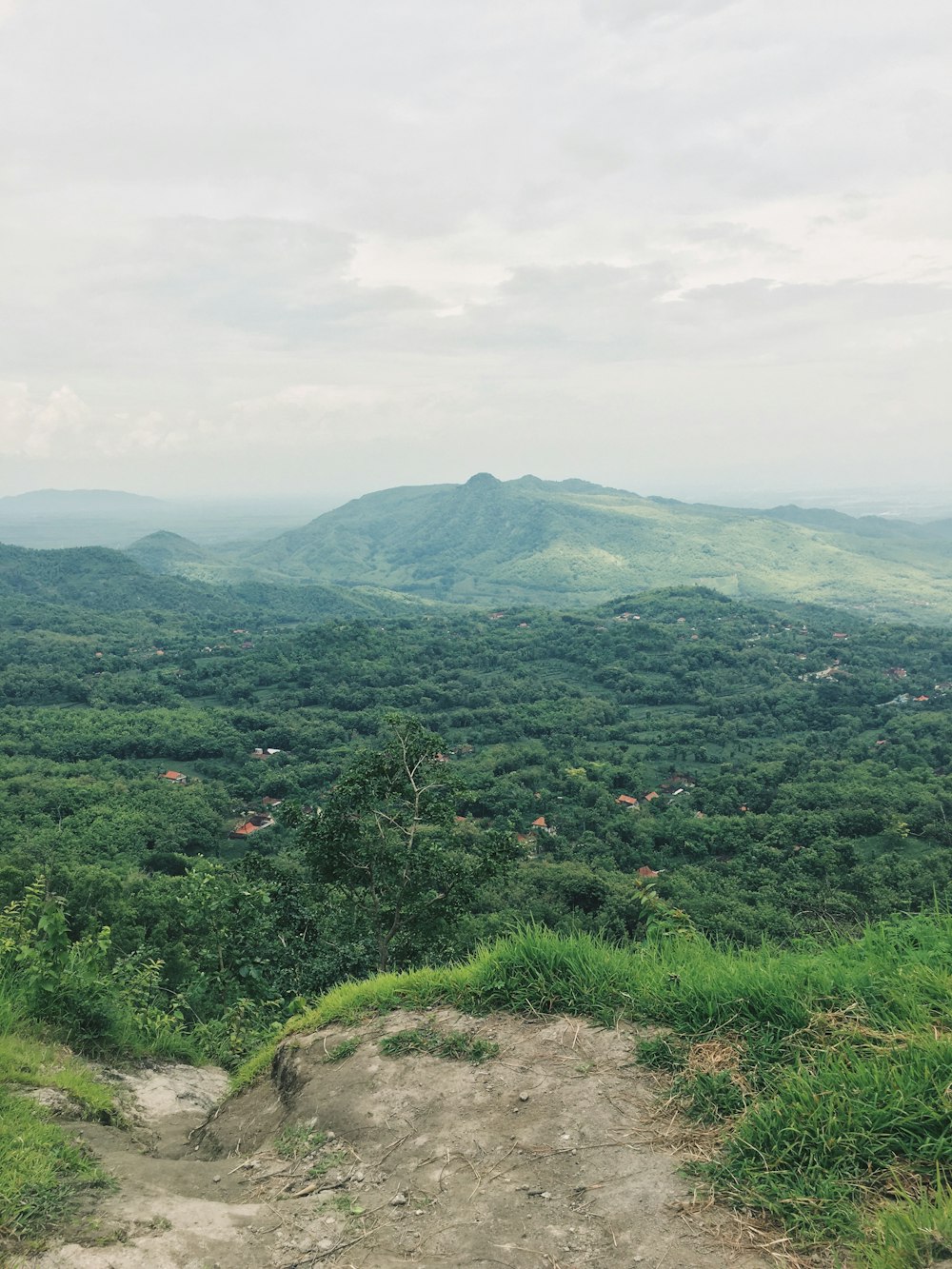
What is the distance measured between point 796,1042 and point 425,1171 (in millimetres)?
1902

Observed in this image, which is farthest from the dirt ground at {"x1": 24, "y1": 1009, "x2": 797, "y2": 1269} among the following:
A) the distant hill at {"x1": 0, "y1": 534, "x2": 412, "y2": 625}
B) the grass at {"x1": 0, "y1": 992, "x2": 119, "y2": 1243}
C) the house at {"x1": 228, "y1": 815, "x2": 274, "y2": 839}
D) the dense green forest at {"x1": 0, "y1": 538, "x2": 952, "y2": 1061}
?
the distant hill at {"x1": 0, "y1": 534, "x2": 412, "y2": 625}

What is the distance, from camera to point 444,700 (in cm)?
6869

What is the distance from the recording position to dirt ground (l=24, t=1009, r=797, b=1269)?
2.73 meters

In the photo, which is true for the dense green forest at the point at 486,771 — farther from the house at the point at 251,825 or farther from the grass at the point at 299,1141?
the grass at the point at 299,1141

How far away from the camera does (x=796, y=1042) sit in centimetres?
345

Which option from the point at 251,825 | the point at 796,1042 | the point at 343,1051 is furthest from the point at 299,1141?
the point at 251,825

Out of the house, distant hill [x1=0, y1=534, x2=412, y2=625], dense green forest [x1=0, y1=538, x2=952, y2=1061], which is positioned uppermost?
distant hill [x1=0, y1=534, x2=412, y2=625]

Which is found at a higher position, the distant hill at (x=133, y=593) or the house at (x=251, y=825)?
the distant hill at (x=133, y=593)

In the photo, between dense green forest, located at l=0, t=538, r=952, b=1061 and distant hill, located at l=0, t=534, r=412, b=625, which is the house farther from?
distant hill, located at l=0, t=534, r=412, b=625

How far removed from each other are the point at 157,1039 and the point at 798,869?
30.8 metres

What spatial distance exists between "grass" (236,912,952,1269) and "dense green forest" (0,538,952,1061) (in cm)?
45

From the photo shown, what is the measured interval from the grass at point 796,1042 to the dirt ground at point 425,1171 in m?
0.18

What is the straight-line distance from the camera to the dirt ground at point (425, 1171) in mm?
2730

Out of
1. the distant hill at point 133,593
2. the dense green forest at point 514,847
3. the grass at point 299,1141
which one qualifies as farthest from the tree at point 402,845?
the distant hill at point 133,593
